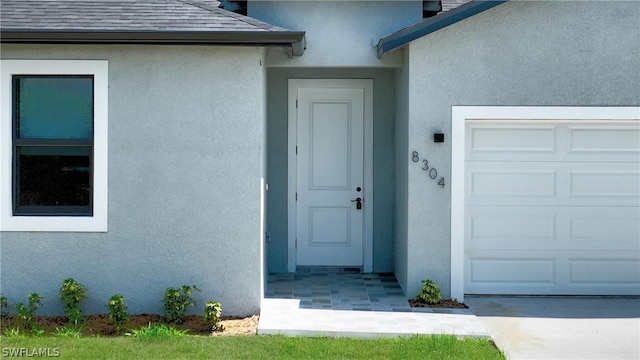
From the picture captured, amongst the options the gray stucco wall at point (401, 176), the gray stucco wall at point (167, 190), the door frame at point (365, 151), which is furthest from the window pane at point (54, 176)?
the gray stucco wall at point (401, 176)

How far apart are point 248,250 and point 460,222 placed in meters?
2.72

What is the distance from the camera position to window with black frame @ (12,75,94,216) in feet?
29.8

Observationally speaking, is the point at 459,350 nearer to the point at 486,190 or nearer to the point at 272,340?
the point at 272,340

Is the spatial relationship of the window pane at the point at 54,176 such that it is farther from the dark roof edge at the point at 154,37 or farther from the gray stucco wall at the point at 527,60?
the gray stucco wall at the point at 527,60

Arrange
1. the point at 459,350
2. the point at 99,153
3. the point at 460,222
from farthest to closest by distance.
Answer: the point at 460,222 < the point at 99,153 < the point at 459,350

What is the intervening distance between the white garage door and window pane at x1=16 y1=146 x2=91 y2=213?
4863 millimetres

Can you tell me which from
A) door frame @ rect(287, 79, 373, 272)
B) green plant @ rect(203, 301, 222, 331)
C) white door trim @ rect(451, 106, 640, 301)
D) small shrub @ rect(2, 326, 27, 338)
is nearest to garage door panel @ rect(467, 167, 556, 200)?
white door trim @ rect(451, 106, 640, 301)

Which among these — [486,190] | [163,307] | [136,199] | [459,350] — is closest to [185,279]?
[163,307]

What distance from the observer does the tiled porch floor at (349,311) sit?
8.25 metres

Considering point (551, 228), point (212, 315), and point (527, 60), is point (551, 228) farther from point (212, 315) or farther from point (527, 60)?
point (212, 315)

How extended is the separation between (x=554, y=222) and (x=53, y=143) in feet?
21.1

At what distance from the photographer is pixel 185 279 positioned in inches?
358

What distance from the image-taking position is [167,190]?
9070 millimetres

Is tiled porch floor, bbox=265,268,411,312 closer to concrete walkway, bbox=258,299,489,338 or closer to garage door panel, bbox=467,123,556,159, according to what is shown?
concrete walkway, bbox=258,299,489,338
